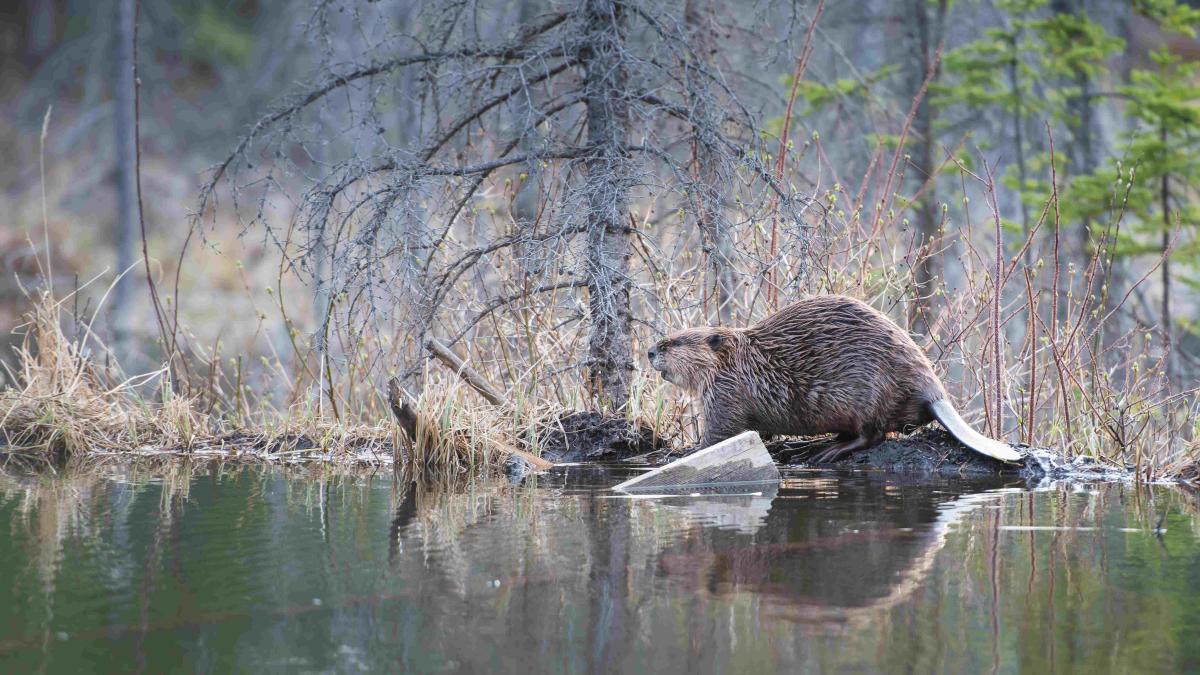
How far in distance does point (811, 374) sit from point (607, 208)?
1.20 meters

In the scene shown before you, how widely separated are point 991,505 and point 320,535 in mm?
2373

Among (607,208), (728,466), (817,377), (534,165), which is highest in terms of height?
(534,165)

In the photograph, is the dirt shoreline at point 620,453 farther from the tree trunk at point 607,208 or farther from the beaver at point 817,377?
the tree trunk at point 607,208

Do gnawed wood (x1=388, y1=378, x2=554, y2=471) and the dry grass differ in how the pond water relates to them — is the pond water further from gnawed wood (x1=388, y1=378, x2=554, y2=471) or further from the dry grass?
the dry grass

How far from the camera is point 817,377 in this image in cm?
583

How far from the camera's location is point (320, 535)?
4227 mm

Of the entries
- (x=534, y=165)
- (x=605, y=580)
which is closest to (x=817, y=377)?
(x=534, y=165)

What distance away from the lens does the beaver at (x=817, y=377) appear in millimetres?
5695

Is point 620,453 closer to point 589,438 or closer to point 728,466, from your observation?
point 589,438

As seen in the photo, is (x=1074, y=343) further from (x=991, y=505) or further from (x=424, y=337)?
(x=424, y=337)

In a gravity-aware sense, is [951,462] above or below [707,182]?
below

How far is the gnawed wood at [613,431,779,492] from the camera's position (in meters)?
5.32

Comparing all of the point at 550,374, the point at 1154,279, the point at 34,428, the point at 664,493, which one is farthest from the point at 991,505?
the point at 1154,279

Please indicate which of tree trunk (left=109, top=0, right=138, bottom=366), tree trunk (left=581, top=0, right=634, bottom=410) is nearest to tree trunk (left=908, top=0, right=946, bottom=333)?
tree trunk (left=581, top=0, right=634, bottom=410)
